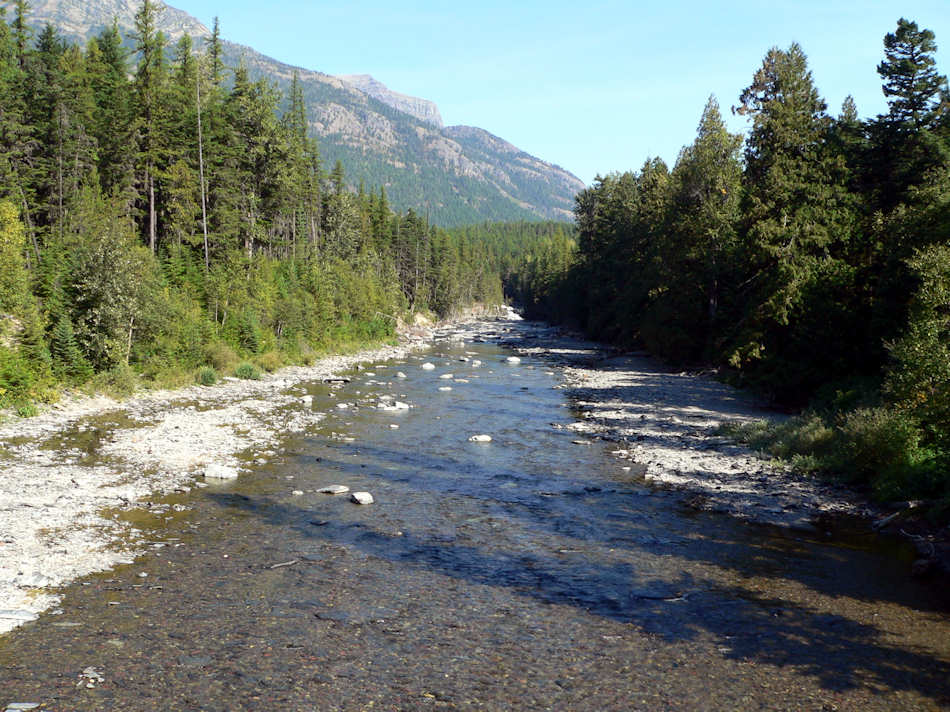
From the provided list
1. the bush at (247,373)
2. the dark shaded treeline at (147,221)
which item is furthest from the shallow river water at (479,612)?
the bush at (247,373)

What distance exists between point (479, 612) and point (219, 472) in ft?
36.0

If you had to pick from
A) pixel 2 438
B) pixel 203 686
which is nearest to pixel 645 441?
pixel 203 686

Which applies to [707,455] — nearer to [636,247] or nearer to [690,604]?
[690,604]

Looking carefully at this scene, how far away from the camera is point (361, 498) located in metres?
17.2

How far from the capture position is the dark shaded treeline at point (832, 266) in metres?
17.6

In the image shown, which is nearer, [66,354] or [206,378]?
[66,354]

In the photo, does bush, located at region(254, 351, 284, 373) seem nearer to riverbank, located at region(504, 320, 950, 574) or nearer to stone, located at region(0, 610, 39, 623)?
riverbank, located at region(504, 320, 950, 574)

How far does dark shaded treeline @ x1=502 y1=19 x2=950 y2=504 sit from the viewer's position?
17578 mm

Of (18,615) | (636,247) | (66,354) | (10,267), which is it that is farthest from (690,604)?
(636,247)

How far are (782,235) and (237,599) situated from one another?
1242 inches

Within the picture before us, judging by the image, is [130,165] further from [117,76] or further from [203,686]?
[203,686]

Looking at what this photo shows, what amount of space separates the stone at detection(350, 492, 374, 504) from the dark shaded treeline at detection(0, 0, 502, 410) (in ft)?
51.0

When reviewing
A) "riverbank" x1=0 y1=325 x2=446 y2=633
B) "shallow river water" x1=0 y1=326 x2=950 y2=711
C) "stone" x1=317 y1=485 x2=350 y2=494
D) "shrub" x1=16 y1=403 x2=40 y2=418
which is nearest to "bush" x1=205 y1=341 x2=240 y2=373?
"riverbank" x1=0 y1=325 x2=446 y2=633

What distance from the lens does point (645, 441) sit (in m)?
25.8
